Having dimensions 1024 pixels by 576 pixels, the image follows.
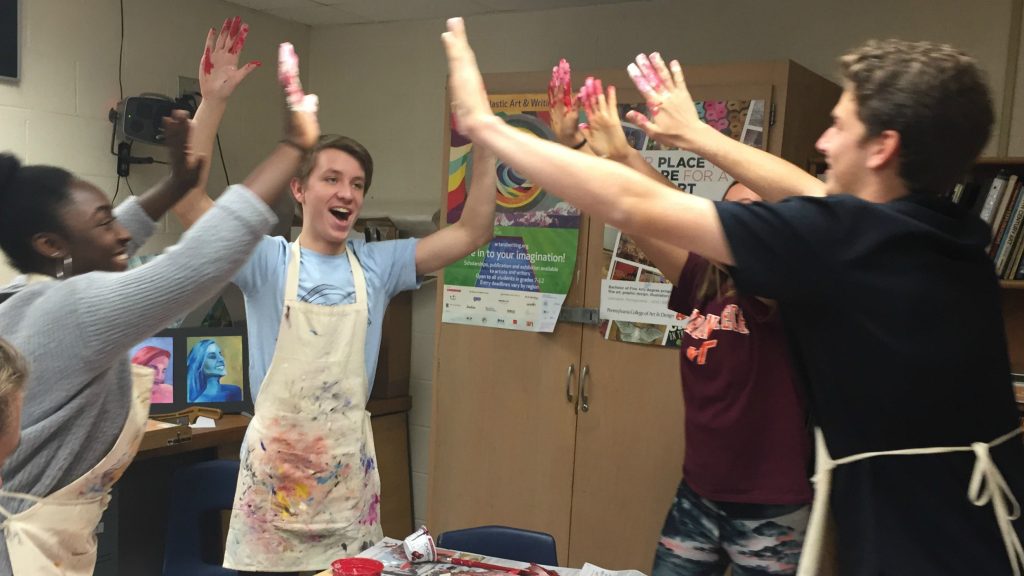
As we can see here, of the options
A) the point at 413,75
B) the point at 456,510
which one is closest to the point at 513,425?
the point at 456,510

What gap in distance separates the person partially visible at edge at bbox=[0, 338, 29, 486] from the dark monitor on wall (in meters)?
2.28

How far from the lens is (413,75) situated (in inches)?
155

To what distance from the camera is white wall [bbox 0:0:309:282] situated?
2.99 m

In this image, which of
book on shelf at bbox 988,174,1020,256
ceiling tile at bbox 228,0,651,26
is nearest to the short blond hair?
book on shelf at bbox 988,174,1020,256

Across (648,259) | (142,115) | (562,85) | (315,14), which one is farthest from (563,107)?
(315,14)

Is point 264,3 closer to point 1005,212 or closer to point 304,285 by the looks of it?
point 304,285

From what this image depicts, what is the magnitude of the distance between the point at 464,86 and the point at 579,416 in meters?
2.04

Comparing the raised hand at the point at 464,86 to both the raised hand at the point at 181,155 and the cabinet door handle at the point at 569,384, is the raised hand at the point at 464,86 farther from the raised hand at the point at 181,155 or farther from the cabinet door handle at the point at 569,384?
the cabinet door handle at the point at 569,384

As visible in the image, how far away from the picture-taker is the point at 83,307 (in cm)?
102

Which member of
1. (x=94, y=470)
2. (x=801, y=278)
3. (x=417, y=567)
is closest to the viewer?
(x=801, y=278)

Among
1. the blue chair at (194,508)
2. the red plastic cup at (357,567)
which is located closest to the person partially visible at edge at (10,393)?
the red plastic cup at (357,567)

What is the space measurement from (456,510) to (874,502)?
2363 millimetres

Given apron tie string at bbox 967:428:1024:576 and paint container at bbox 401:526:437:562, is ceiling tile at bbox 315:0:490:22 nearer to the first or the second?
paint container at bbox 401:526:437:562

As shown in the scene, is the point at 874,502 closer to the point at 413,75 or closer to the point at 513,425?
the point at 513,425
